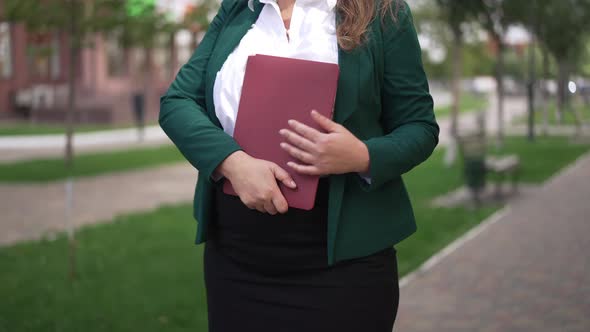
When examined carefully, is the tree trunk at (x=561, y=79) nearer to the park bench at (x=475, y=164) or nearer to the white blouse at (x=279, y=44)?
the park bench at (x=475, y=164)

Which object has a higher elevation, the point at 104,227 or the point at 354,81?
the point at 354,81

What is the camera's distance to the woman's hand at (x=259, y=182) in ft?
6.87

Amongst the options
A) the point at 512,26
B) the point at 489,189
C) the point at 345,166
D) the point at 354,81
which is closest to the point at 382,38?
the point at 354,81

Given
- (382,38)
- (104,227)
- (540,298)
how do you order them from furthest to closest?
1. (104,227)
2. (540,298)
3. (382,38)

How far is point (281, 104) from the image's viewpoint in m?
2.16

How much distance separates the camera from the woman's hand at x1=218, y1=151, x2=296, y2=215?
2094mm

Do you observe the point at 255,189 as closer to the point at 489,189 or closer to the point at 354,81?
the point at 354,81

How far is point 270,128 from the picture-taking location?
7.09 feet

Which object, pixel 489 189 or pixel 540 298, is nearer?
pixel 540 298

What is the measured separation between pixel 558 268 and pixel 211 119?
6352mm

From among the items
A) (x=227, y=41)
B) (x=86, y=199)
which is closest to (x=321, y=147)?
(x=227, y=41)

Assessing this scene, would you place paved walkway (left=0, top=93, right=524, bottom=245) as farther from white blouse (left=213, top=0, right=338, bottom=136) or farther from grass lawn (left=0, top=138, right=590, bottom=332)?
white blouse (left=213, top=0, right=338, bottom=136)

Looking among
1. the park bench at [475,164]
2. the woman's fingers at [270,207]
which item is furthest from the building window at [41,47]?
the woman's fingers at [270,207]

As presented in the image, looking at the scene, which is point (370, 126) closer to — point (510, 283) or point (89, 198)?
point (510, 283)
